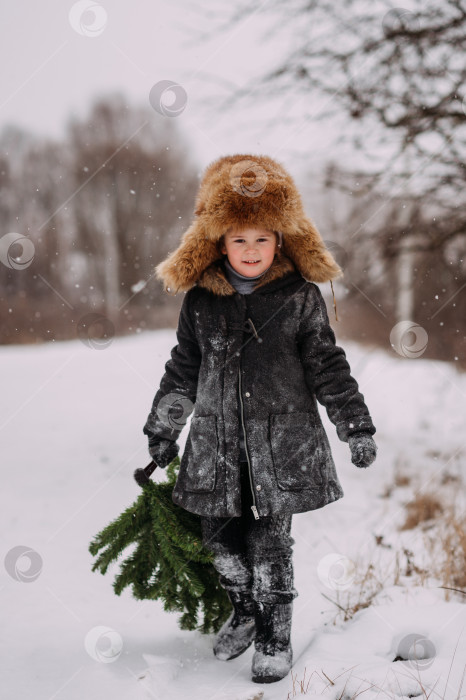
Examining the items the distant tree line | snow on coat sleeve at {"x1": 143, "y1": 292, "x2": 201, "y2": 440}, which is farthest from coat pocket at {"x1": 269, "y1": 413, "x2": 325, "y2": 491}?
the distant tree line

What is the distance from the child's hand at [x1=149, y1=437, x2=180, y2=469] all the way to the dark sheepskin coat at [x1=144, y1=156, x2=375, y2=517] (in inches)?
2.0

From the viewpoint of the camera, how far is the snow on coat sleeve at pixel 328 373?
2.38 m

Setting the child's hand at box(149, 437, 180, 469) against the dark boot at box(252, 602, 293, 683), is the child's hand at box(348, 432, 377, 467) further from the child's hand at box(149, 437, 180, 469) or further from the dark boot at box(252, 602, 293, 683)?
the child's hand at box(149, 437, 180, 469)

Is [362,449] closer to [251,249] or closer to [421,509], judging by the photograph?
[251,249]

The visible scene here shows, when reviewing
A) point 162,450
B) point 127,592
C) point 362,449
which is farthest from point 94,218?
point 362,449

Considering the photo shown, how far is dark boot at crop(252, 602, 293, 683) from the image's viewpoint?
7.81 ft

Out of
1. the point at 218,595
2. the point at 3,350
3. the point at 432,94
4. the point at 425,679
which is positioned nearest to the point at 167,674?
the point at 218,595

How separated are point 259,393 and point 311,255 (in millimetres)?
656

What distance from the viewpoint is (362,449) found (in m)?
2.29

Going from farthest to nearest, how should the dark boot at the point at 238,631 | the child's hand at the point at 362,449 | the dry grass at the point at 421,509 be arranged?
1. the dry grass at the point at 421,509
2. the dark boot at the point at 238,631
3. the child's hand at the point at 362,449

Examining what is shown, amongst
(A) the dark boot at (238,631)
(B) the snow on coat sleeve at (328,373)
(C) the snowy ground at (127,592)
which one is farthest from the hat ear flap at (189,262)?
(C) the snowy ground at (127,592)

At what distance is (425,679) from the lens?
212 centimetres

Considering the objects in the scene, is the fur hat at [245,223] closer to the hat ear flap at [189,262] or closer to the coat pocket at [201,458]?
the hat ear flap at [189,262]

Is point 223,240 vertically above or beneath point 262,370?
above
